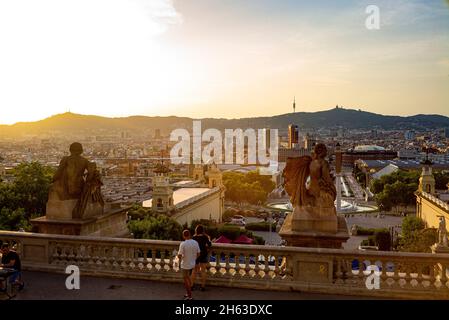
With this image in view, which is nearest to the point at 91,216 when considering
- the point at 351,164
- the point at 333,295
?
the point at 333,295

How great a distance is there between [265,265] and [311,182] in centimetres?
186

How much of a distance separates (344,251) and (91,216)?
18.1 ft

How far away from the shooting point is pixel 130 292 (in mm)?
9000

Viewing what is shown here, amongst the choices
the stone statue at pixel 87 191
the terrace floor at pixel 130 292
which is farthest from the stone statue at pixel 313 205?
the stone statue at pixel 87 191

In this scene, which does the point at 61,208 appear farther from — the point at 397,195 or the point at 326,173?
the point at 397,195

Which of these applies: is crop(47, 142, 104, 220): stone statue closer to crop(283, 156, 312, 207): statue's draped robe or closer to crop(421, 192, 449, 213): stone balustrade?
crop(283, 156, 312, 207): statue's draped robe

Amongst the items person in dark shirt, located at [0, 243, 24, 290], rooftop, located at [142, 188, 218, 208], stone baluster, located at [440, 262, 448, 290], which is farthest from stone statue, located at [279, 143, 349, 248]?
rooftop, located at [142, 188, 218, 208]

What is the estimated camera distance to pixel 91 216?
36.2 feet

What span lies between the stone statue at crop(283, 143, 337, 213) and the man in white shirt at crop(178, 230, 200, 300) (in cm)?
218

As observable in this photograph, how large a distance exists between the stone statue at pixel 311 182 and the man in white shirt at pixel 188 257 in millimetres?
2179

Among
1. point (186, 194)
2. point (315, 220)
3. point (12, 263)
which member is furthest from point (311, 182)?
point (186, 194)

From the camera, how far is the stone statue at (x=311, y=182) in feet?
31.6
